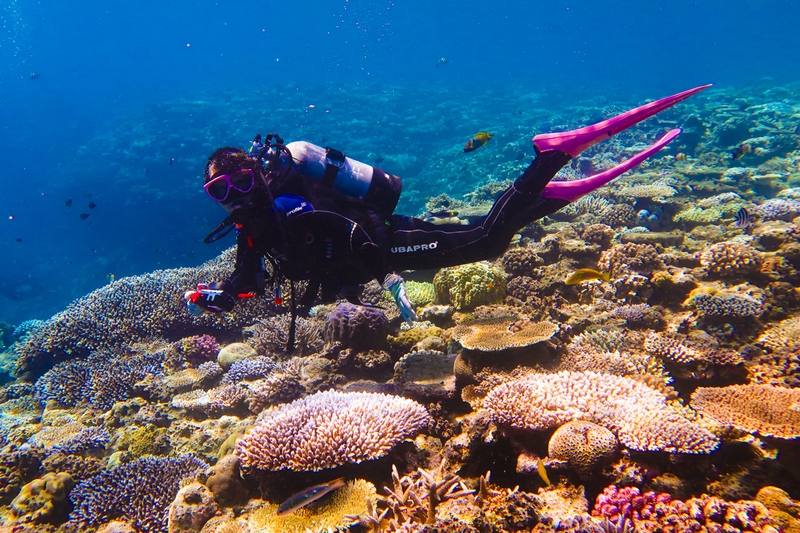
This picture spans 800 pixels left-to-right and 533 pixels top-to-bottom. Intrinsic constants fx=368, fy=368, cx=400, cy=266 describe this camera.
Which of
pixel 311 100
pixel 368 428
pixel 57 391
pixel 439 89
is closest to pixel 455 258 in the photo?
pixel 368 428

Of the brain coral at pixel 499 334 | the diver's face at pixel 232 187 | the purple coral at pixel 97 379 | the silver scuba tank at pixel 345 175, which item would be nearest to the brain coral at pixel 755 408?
the brain coral at pixel 499 334

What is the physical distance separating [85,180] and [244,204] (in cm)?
3852

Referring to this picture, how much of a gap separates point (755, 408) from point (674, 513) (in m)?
1.52

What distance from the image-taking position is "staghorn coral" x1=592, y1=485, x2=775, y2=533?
84.4 inches

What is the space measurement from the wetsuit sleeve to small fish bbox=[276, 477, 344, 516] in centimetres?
202

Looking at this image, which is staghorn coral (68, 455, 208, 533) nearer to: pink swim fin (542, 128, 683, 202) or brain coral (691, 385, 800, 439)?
brain coral (691, 385, 800, 439)

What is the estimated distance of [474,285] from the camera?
20.0ft

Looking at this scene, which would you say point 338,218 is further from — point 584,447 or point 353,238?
point 584,447

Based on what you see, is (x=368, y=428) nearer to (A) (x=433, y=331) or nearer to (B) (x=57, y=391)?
(A) (x=433, y=331)

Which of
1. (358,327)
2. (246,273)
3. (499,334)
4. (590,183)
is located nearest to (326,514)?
(246,273)

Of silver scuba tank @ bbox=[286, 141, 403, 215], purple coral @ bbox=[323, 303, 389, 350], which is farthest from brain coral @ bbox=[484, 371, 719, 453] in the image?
silver scuba tank @ bbox=[286, 141, 403, 215]

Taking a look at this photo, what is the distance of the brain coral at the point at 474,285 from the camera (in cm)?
608

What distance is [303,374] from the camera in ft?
17.9

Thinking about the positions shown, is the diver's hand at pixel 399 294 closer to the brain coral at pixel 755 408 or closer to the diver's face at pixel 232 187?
the diver's face at pixel 232 187
